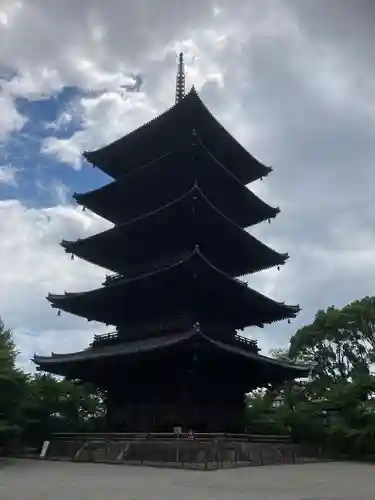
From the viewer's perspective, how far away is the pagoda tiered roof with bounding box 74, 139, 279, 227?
27.2m

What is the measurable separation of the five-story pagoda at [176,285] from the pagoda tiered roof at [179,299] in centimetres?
6

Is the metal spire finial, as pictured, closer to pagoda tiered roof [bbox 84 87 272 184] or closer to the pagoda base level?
pagoda tiered roof [bbox 84 87 272 184]

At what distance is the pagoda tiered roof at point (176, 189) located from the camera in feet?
89.2

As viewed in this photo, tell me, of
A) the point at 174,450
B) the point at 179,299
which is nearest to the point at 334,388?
the point at 179,299

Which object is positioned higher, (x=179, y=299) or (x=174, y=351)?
(x=179, y=299)

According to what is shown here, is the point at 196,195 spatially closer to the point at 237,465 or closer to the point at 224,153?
the point at 224,153

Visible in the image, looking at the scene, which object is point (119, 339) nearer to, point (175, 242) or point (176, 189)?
point (175, 242)

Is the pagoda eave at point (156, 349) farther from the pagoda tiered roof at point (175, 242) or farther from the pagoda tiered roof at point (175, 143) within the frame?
the pagoda tiered roof at point (175, 143)

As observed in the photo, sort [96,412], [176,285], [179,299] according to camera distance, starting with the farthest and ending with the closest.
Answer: [96,412] → [179,299] → [176,285]

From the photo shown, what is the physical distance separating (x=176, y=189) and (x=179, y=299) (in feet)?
20.5

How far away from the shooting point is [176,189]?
27969 millimetres

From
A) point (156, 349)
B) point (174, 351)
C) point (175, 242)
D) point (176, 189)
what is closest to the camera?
point (156, 349)

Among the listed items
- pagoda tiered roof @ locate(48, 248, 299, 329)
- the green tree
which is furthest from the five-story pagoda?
the green tree

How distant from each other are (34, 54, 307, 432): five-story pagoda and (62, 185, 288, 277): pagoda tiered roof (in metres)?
0.06
